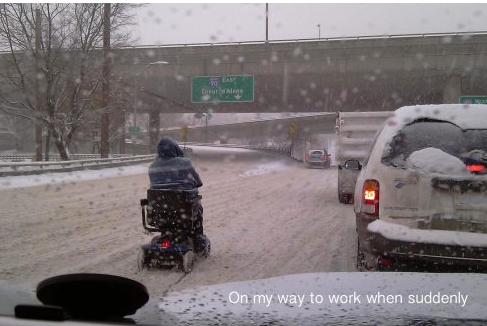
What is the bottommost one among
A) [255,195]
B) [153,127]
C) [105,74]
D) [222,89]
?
[255,195]

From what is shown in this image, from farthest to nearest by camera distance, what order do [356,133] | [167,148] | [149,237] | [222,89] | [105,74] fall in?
[222,89] < [105,74] < [356,133] < [149,237] < [167,148]

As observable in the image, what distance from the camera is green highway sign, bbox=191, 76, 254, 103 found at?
2983 centimetres

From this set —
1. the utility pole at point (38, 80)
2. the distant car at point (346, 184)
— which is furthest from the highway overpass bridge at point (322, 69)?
the distant car at point (346, 184)

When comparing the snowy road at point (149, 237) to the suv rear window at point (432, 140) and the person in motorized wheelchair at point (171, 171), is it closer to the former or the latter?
the person in motorized wheelchair at point (171, 171)

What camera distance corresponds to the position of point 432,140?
4.45 metres

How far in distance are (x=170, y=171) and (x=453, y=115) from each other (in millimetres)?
3287

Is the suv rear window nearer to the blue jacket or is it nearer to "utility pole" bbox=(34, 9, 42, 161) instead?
the blue jacket

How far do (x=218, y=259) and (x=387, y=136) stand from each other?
3.03 m

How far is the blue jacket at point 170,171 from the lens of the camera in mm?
5949

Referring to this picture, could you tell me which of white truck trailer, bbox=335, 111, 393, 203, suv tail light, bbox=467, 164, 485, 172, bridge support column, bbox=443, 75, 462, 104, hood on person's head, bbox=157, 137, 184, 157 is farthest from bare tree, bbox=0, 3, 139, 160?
suv tail light, bbox=467, 164, 485, 172

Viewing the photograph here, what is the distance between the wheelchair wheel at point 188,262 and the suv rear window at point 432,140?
2617 mm
